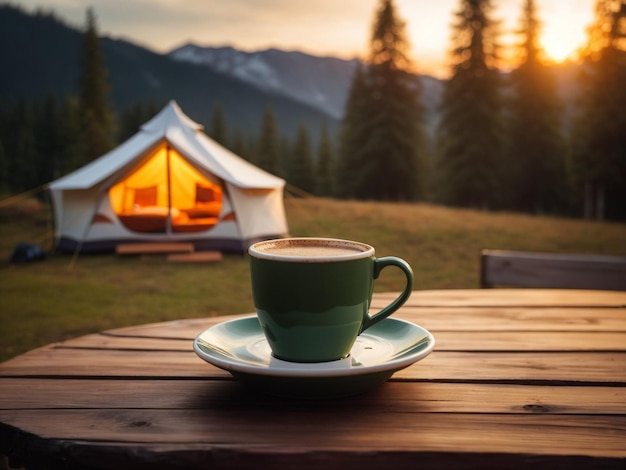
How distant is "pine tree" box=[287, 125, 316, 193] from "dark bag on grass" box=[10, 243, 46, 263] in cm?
3246

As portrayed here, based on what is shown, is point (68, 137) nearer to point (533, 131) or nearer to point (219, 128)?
point (219, 128)

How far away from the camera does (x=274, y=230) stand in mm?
9008

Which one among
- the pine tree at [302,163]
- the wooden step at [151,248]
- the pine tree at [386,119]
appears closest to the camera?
the wooden step at [151,248]

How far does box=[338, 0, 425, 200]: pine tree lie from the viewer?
24.3 meters

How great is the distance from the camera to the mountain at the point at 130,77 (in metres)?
120

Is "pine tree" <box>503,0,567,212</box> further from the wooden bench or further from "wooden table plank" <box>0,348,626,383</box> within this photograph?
"wooden table plank" <box>0,348,626,383</box>

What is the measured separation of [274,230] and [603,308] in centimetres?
766

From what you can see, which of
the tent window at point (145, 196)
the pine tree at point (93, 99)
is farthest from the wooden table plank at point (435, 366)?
the pine tree at point (93, 99)

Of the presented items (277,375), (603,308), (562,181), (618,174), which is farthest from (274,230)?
(562,181)

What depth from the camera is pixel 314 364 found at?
902 millimetres

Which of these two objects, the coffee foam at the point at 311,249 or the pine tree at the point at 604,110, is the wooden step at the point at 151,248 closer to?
the coffee foam at the point at 311,249

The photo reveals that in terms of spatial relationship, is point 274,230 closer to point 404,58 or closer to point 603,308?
point 603,308

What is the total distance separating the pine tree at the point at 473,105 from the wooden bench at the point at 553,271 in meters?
22.1

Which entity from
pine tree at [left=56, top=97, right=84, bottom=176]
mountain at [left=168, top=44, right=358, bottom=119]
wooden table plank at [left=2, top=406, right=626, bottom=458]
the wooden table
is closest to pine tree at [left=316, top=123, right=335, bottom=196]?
pine tree at [left=56, top=97, right=84, bottom=176]
